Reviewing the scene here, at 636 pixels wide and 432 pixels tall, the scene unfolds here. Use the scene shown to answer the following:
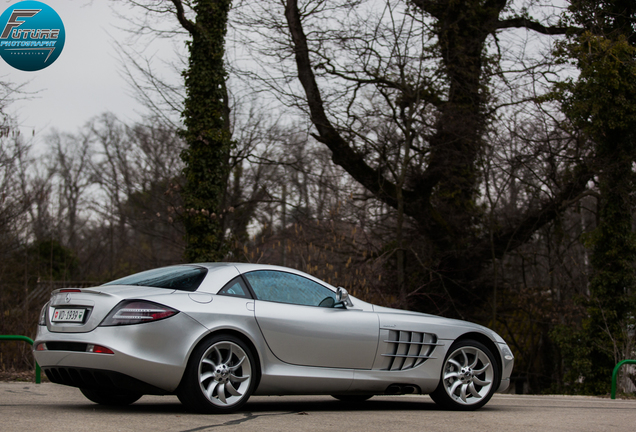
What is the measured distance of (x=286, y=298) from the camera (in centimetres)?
622

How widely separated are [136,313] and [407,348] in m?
2.82

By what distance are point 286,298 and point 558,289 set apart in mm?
18079

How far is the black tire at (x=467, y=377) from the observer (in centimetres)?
685

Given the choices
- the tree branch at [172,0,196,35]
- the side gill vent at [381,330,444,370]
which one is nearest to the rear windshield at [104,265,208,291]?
the side gill vent at [381,330,444,370]

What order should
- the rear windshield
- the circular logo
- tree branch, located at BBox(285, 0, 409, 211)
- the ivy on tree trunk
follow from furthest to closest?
tree branch, located at BBox(285, 0, 409, 211), the ivy on tree trunk, the circular logo, the rear windshield

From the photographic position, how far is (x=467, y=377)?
697 cm

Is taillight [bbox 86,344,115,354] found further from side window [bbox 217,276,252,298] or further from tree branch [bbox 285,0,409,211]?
tree branch [bbox 285,0,409,211]

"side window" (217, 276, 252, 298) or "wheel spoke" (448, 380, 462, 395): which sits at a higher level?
"side window" (217, 276, 252, 298)

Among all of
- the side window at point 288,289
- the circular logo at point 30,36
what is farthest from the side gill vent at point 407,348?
the circular logo at point 30,36

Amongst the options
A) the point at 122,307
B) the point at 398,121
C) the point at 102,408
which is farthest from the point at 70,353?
the point at 398,121

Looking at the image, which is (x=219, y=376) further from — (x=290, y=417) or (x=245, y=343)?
(x=290, y=417)

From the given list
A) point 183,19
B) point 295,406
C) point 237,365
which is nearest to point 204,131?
point 183,19

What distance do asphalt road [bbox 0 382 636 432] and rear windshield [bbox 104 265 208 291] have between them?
1092mm

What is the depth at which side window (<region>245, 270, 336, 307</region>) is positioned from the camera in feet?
20.1
